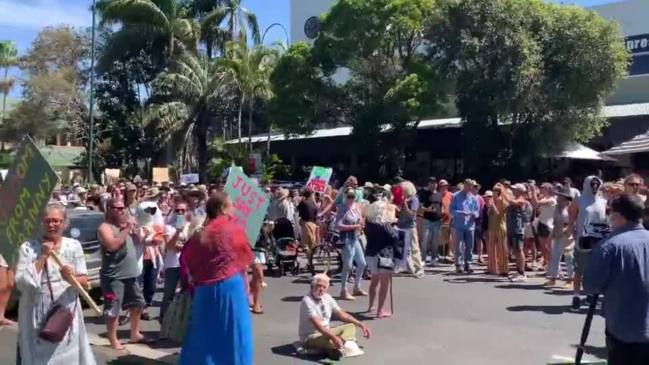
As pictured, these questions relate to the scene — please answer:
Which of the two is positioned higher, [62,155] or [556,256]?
[62,155]

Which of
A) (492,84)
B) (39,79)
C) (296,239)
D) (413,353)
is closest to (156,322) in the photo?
(413,353)

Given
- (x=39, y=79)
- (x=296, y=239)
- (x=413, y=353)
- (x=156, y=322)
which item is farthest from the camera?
(x=39, y=79)

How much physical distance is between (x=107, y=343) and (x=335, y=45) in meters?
22.0

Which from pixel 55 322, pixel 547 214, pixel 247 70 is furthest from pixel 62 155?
pixel 55 322

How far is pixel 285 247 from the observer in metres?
14.4

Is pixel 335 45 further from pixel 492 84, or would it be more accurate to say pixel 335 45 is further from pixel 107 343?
pixel 107 343

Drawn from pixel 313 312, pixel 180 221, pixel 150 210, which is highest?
pixel 150 210

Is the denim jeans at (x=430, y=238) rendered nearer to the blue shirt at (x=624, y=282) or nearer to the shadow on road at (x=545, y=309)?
the shadow on road at (x=545, y=309)

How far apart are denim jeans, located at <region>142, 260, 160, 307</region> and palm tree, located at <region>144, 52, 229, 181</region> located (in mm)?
24917

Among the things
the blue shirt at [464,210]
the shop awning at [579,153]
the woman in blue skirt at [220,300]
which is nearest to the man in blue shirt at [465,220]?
the blue shirt at [464,210]

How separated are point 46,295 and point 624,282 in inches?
149

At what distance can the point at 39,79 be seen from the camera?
145 feet

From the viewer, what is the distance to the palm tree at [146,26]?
36562 mm

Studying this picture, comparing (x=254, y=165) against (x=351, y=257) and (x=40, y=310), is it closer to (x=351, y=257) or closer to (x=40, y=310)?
(x=351, y=257)
